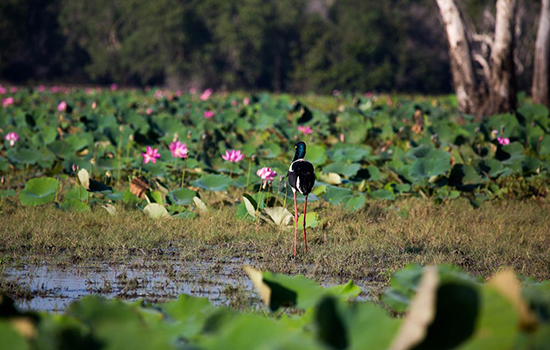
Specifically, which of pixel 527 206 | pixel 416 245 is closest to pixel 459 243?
pixel 416 245

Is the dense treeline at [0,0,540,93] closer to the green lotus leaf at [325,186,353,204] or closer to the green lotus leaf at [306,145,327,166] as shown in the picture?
the green lotus leaf at [306,145,327,166]

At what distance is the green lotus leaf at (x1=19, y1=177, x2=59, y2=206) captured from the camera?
4.55 m

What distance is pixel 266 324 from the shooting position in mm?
1312

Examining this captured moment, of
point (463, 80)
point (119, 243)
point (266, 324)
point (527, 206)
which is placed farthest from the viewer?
point (463, 80)

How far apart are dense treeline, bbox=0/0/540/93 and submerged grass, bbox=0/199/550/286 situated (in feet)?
80.0

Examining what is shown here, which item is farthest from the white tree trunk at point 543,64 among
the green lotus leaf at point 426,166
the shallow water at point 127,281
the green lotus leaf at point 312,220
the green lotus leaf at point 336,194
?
the shallow water at point 127,281

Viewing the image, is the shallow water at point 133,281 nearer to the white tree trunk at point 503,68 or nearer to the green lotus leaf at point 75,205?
the green lotus leaf at point 75,205

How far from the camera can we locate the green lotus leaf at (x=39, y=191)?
4547 mm

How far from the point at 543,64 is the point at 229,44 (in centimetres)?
2065

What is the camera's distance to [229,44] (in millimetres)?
30188

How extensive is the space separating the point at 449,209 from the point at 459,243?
1.05 meters

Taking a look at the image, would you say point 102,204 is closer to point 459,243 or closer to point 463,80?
point 459,243

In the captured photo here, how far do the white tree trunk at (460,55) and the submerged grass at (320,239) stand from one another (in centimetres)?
486

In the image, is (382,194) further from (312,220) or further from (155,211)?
(155,211)
